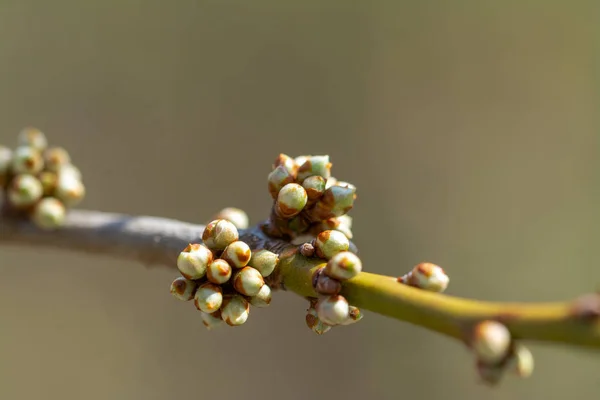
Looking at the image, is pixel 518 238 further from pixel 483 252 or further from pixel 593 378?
pixel 593 378

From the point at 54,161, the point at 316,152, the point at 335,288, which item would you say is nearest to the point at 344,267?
the point at 335,288

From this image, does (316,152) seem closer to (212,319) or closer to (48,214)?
(48,214)

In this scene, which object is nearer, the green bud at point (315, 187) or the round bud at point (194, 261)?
the round bud at point (194, 261)

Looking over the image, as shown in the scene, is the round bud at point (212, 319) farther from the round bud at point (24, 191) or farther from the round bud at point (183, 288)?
the round bud at point (24, 191)

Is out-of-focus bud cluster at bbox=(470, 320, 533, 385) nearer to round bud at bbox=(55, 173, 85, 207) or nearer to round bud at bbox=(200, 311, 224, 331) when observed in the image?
round bud at bbox=(200, 311, 224, 331)

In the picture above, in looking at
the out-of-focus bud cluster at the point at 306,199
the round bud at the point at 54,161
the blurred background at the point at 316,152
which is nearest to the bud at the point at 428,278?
the out-of-focus bud cluster at the point at 306,199
